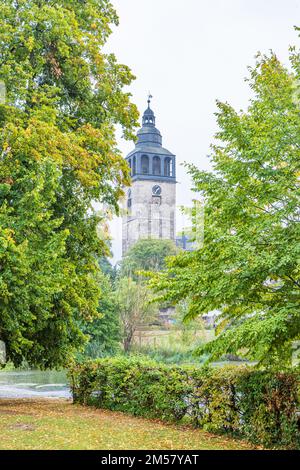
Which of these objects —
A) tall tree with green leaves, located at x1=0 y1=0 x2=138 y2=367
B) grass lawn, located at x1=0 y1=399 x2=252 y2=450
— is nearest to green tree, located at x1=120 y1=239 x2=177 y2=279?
tall tree with green leaves, located at x1=0 y1=0 x2=138 y2=367

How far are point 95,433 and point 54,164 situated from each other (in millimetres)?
6049

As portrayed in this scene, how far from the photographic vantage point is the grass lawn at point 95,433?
9602 millimetres

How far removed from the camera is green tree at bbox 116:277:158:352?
42.6 metres

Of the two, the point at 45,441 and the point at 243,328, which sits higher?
the point at 243,328

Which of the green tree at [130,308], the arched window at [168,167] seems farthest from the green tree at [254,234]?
the arched window at [168,167]

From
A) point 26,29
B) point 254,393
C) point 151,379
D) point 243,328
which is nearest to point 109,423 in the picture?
point 151,379

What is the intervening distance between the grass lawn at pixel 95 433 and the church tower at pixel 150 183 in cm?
9575

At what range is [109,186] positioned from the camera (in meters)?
18.0

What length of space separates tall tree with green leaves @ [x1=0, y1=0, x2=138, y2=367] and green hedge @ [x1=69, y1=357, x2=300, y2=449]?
176cm

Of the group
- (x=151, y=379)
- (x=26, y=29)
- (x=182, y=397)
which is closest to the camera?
(x=182, y=397)

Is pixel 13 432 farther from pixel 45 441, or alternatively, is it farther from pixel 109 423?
pixel 109 423

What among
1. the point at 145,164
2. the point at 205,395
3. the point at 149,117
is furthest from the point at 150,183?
the point at 205,395

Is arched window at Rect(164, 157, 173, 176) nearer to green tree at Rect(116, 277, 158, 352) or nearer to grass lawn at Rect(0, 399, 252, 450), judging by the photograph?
green tree at Rect(116, 277, 158, 352)

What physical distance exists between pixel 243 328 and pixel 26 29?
1083cm
